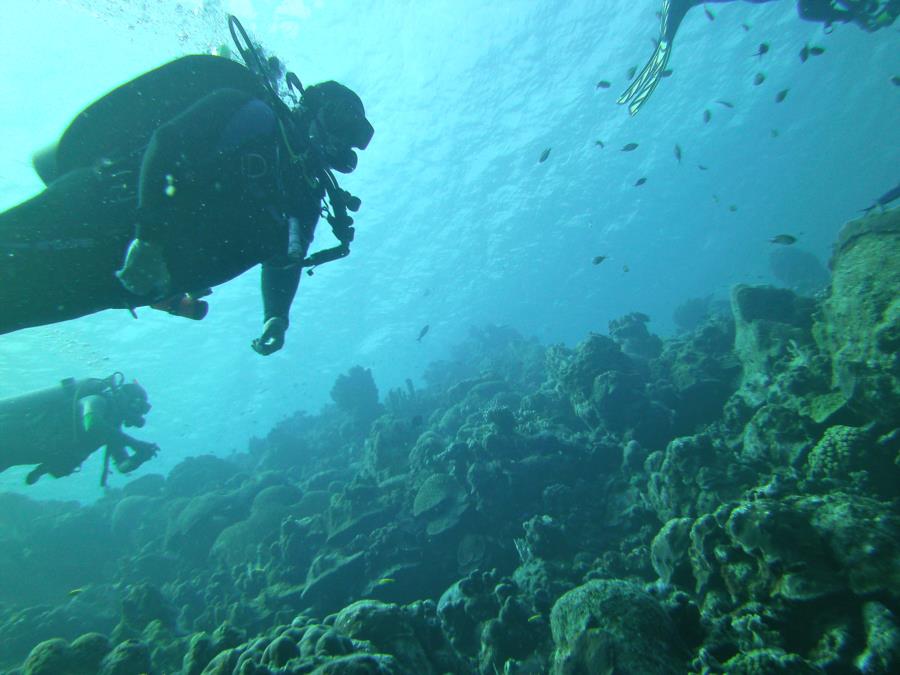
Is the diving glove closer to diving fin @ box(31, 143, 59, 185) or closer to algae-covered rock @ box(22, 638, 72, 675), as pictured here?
diving fin @ box(31, 143, 59, 185)

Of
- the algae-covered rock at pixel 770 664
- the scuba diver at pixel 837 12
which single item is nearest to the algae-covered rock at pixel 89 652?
the algae-covered rock at pixel 770 664

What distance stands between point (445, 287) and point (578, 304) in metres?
34.8

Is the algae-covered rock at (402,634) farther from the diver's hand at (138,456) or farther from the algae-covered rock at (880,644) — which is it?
the diver's hand at (138,456)

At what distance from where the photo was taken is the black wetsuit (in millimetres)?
2604

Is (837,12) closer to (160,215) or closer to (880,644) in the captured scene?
(880,644)

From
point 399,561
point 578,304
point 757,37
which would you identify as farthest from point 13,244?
point 578,304

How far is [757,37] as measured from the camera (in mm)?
25016

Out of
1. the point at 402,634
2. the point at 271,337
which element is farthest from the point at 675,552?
the point at 271,337

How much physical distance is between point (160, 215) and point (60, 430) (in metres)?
10.4

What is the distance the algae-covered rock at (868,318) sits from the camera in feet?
15.9

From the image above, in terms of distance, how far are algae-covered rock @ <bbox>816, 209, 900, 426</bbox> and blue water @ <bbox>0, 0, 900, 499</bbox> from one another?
10.3 meters

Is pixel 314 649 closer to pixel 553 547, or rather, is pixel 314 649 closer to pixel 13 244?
pixel 13 244

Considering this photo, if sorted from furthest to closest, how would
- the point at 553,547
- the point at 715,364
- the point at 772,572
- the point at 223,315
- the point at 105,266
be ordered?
1. the point at 223,315
2. the point at 715,364
3. the point at 553,547
4. the point at 772,572
5. the point at 105,266

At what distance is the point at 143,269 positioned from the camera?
2584 mm
